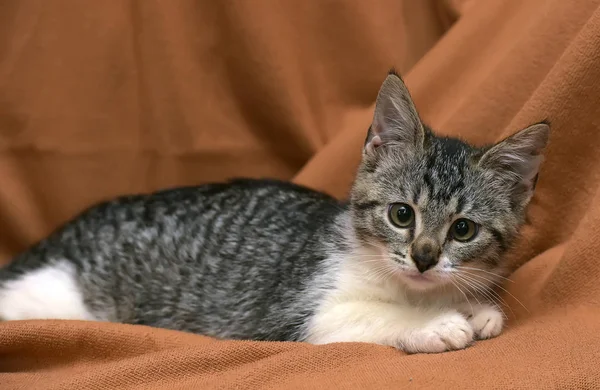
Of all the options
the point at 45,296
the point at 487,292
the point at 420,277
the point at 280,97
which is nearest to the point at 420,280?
the point at 420,277

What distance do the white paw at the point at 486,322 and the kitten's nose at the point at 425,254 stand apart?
7.7 inches

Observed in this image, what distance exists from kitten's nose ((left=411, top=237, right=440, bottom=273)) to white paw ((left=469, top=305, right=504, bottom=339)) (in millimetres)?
197

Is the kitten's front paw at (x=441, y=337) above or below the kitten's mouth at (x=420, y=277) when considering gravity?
below

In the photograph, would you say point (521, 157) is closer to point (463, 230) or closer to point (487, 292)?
point (463, 230)

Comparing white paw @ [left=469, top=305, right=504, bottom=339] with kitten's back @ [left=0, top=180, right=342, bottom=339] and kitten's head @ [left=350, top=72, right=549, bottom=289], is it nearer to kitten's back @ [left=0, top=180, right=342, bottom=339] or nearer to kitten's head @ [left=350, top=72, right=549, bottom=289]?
kitten's head @ [left=350, top=72, right=549, bottom=289]

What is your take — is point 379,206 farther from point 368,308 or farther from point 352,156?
point 352,156

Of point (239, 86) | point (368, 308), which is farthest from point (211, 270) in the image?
point (239, 86)

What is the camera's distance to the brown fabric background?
1.69 metres

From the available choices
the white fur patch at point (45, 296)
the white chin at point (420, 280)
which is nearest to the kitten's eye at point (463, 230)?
the white chin at point (420, 280)

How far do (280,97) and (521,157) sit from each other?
0.87 m

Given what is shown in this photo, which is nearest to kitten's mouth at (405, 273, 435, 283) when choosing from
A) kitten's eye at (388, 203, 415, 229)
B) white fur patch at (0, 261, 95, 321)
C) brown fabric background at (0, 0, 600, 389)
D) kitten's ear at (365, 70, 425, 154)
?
kitten's eye at (388, 203, 415, 229)

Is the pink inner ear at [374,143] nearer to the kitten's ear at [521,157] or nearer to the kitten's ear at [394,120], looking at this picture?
the kitten's ear at [394,120]

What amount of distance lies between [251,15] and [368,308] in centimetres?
101

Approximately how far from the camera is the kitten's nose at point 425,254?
135 centimetres
